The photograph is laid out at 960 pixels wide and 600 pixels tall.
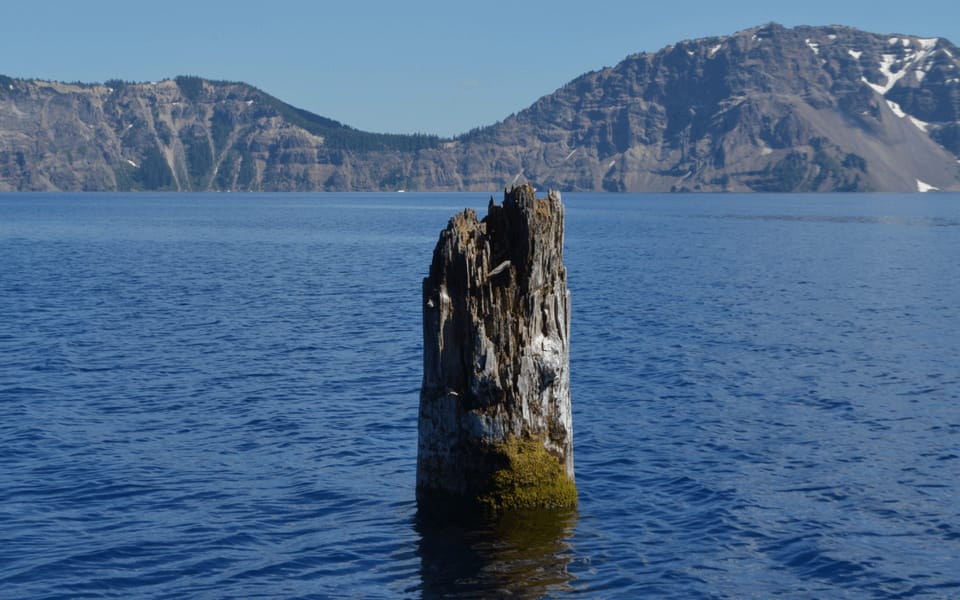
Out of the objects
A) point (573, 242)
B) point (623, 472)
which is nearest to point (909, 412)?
point (623, 472)

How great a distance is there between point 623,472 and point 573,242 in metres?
116

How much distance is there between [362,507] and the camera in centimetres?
2530

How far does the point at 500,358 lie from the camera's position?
23.0 m

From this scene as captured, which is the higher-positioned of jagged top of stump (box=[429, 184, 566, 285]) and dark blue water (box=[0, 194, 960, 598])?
jagged top of stump (box=[429, 184, 566, 285])

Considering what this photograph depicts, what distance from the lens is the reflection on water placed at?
66.9ft

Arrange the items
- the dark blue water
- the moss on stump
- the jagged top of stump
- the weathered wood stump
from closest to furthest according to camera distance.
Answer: the dark blue water, the weathered wood stump, the jagged top of stump, the moss on stump

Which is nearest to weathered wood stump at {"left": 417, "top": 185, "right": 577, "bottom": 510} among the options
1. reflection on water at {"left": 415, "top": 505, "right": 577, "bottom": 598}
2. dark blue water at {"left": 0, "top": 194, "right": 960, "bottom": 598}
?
reflection on water at {"left": 415, "top": 505, "right": 577, "bottom": 598}

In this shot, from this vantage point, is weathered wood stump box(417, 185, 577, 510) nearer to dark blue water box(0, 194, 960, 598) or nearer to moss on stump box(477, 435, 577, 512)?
moss on stump box(477, 435, 577, 512)


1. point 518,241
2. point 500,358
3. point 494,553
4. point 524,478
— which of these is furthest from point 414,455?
point 518,241

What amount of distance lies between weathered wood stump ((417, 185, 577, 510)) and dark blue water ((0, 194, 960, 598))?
1292mm

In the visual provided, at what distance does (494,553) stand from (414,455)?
8.37m

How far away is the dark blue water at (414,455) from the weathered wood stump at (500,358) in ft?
4.24

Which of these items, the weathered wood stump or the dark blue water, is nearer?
the dark blue water

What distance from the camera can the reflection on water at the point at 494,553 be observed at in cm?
2039
